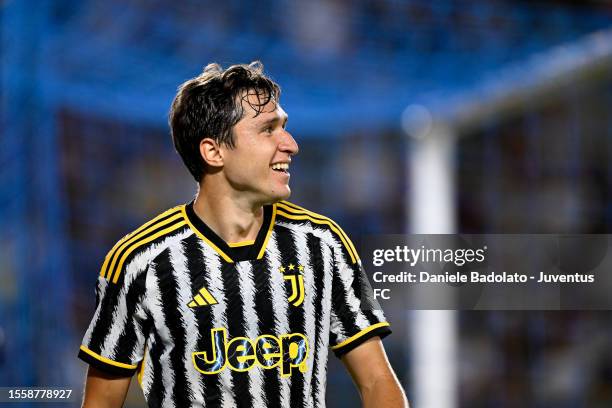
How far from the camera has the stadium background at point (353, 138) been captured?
3.25m

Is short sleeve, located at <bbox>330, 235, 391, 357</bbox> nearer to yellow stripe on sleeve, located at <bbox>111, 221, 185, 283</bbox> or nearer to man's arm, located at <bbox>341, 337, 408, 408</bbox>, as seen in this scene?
man's arm, located at <bbox>341, 337, 408, 408</bbox>

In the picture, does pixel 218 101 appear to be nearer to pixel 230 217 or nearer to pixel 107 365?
pixel 230 217

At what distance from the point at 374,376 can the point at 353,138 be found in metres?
3.00

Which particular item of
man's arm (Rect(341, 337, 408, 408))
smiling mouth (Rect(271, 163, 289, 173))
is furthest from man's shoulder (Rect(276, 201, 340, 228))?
man's arm (Rect(341, 337, 408, 408))

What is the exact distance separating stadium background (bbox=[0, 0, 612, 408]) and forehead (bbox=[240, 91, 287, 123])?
1604 millimetres

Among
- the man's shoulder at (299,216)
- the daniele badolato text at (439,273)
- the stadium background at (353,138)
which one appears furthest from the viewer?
the stadium background at (353,138)

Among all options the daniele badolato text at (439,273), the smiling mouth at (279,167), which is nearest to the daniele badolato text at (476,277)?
the daniele badolato text at (439,273)

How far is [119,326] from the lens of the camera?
173cm

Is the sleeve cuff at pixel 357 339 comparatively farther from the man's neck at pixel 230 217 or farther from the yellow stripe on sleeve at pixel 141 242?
the yellow stripe on sleeve at pixel 141 242

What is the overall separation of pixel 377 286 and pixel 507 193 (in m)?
1.94

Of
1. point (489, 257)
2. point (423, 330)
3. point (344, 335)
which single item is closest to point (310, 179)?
point (423, 330)

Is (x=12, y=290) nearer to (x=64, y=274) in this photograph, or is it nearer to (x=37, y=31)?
(x=64, y=274)

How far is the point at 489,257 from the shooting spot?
3277mm

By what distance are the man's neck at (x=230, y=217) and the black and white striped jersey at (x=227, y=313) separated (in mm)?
14
